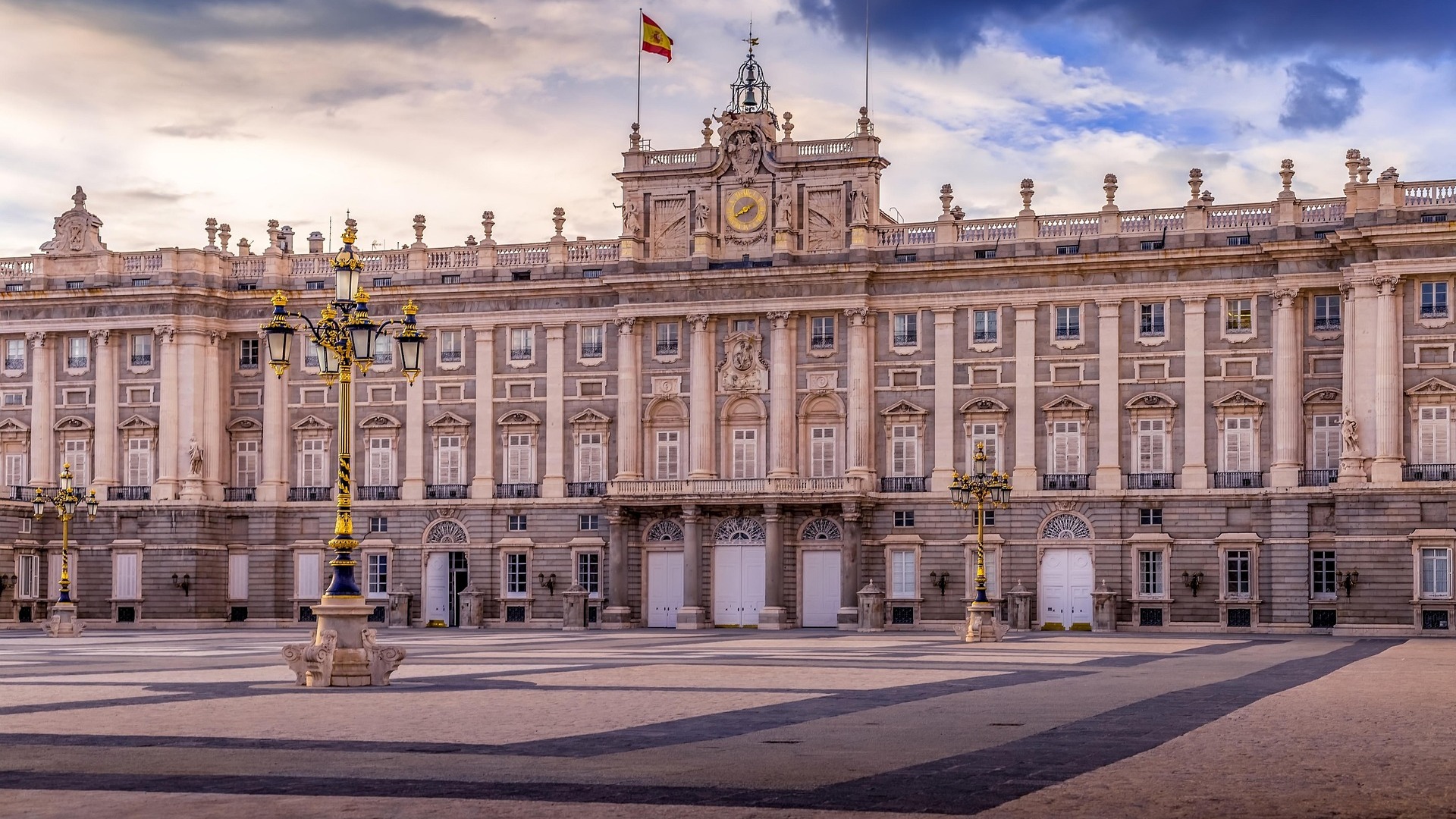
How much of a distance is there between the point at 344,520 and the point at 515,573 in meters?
43.4

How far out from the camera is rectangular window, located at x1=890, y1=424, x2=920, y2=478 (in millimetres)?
68688

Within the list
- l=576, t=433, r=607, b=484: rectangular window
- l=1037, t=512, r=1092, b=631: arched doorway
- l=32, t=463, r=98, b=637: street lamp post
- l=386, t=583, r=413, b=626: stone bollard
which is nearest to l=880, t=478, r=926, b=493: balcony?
l=1037, t=512, r=1092, b=631: arched doorway

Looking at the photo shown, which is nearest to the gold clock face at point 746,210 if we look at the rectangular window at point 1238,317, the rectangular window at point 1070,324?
the rectangular window at point 1070,324

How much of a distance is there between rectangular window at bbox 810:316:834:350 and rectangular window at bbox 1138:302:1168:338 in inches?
415

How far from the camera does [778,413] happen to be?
227 feet

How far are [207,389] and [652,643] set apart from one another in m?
30.7

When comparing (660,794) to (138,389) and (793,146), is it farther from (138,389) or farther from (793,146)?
(138,389)

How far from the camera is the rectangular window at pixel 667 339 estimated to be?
7088 centimetres

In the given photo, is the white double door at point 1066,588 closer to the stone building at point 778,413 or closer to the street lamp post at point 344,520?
the stone building at point 778,413

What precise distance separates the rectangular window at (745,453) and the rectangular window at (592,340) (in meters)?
6.00

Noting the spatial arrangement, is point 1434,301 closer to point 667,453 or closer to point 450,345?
point 667,453

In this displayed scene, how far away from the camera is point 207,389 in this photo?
74.4 meters

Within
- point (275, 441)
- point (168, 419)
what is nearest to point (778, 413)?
point (275, 441)

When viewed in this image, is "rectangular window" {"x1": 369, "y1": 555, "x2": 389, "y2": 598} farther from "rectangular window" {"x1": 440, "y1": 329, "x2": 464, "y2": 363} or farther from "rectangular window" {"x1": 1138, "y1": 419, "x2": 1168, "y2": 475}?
"rectangular window" {"x1": 1138, "y1": 419, "x2": 1168, "y2": 475}
